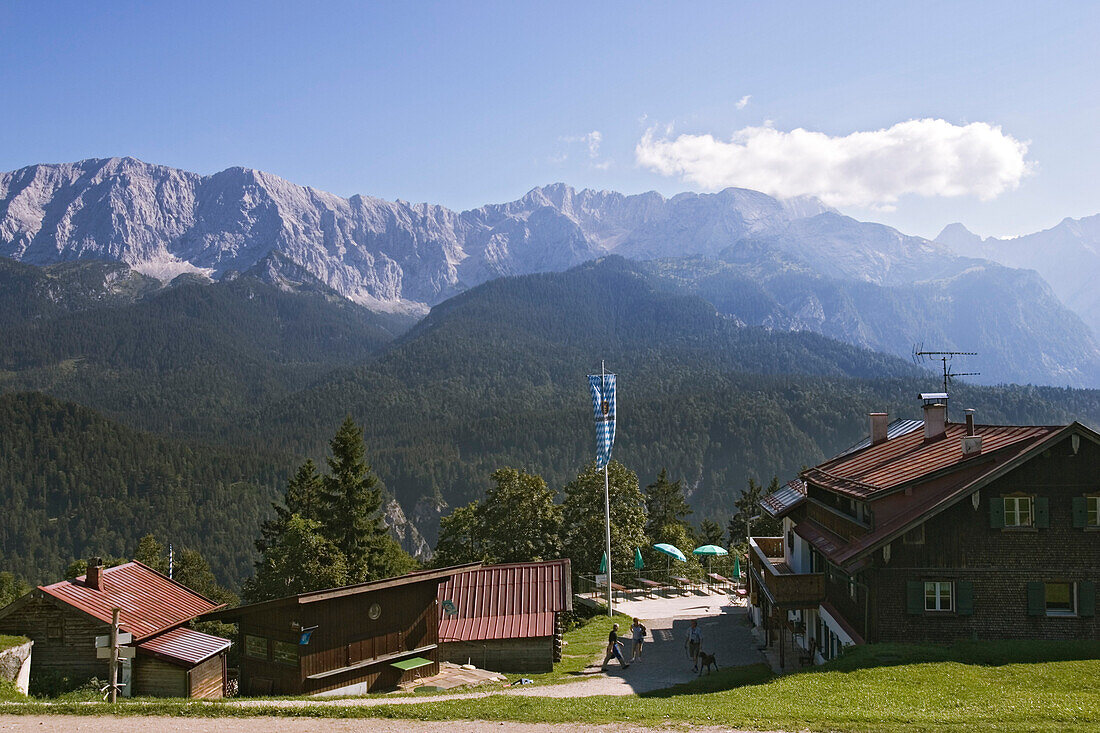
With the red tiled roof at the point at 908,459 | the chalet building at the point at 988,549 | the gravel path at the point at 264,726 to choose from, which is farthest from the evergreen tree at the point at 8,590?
the chalet building at the point at 988,549

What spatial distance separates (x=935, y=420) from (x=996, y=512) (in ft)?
22.2

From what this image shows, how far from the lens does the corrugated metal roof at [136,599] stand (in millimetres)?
25406

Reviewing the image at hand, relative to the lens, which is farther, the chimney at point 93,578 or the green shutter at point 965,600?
the chimney at point 93,578

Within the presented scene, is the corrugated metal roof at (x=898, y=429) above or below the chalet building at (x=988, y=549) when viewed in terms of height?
above

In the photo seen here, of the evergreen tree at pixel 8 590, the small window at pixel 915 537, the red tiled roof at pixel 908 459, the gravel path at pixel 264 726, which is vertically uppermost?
the red tiled roof at pixel 908 459

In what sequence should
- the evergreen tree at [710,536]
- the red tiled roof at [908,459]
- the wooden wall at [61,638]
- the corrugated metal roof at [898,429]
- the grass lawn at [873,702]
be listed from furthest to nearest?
1. the evergreen tree at [710,536]
2. the corrugated metal roof at [898,429]
3. the wooden wall at [61,638]
4. the red tiled roof at [908,459]
5. the grass lawn at [873,702]

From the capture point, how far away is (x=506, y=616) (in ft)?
104

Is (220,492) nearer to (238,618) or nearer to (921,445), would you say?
(238,618)

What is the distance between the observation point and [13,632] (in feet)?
81.8

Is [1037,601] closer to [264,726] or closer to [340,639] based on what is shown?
[264,726]

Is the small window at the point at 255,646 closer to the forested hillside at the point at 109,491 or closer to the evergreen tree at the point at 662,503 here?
the evergreen tree at the point at 662,503

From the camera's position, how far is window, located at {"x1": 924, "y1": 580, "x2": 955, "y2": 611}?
76.4ft

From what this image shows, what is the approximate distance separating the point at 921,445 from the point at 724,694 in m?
14.5

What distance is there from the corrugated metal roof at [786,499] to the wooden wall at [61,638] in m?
26.1
